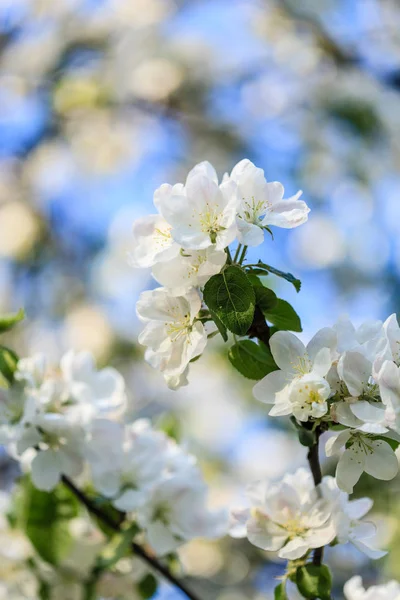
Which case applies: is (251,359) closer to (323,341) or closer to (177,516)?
(323,341)

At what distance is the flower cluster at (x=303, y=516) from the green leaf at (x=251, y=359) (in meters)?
0.09

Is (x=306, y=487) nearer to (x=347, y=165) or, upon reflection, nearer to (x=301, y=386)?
(x=301, y=386)

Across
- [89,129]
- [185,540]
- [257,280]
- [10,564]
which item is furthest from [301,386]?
[89,129]

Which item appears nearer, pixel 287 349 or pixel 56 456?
pixel 287 349

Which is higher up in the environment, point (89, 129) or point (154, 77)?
point (154, 77)

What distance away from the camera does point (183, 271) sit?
441 mm

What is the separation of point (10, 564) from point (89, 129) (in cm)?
289

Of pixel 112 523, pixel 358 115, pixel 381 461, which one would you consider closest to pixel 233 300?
pixel 381 461

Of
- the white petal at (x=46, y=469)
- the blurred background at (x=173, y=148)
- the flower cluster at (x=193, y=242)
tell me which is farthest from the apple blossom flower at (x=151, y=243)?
the blurred background at (x=173, y=148)

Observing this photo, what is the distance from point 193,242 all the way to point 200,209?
0.11ft

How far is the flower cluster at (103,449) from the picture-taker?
0.59m

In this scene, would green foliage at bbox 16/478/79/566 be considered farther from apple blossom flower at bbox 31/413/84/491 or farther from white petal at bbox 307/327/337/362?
white petal at bbox 307/327/337/362

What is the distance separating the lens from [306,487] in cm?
50

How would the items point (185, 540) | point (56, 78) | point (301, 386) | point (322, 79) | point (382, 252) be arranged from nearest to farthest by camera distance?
point (301, 386) < point (185, 540) < point (322, 79) < point (382, 252) < point (56, 78)
